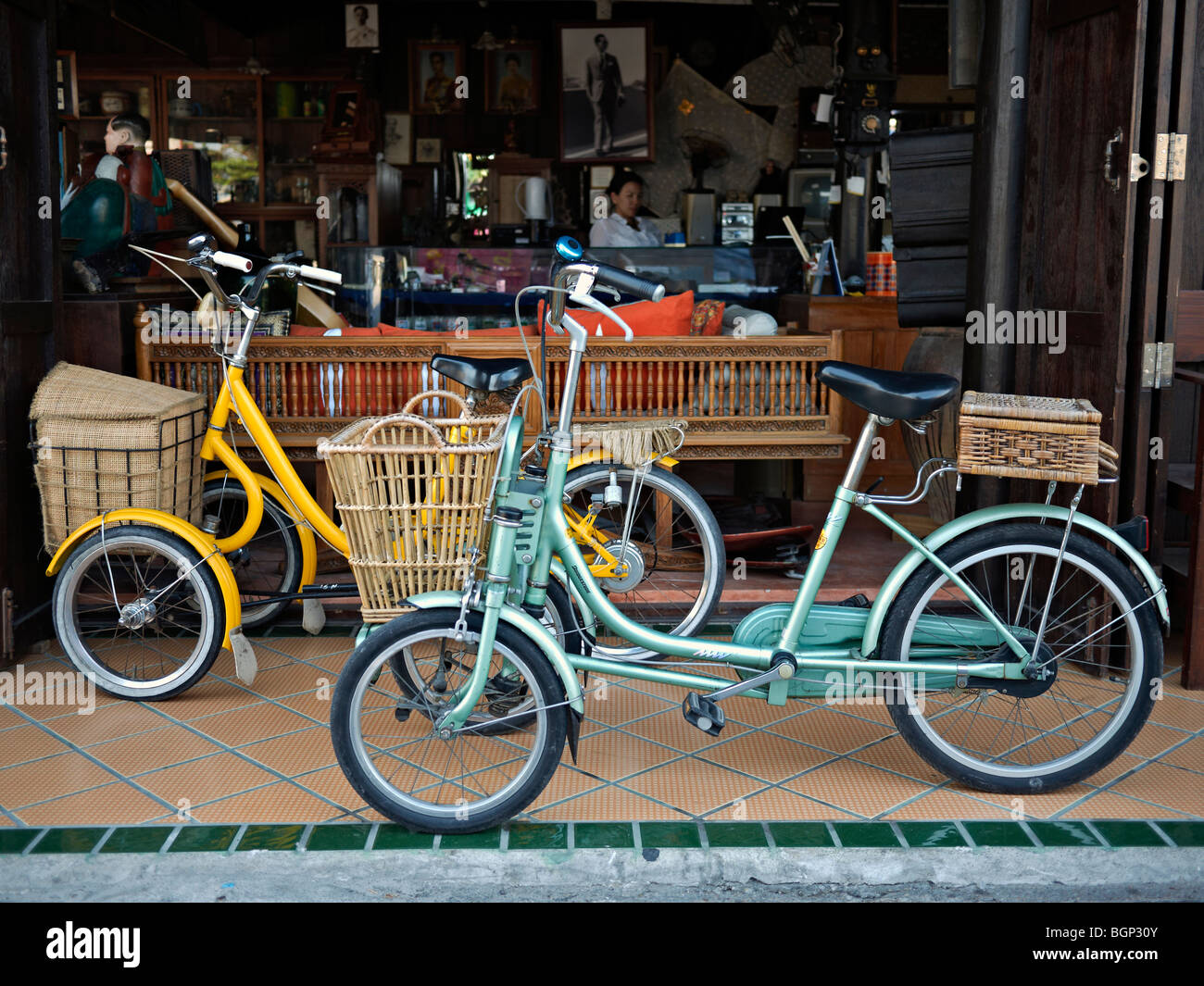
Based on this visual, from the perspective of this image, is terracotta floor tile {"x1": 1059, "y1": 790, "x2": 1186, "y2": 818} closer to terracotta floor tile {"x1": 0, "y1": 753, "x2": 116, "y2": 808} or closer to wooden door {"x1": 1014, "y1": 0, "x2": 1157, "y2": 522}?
wooden door {"x1": 1014, "y1": 0, "x2": 1157, "y2": 522}

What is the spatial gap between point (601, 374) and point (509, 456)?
84.1 inches

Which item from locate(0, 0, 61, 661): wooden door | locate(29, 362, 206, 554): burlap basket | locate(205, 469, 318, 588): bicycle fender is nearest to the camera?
locate(29, 362, 206, 554): burlap basket

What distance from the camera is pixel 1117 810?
10.6 ft

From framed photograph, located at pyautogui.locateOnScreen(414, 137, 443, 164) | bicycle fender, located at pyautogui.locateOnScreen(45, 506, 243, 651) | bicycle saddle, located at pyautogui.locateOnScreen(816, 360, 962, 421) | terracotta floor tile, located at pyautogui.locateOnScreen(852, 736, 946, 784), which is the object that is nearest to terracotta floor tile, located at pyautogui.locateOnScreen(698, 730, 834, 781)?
terracotta floor tile, located at pyautogui.locateOnScreen(852, 736, 946, 784)

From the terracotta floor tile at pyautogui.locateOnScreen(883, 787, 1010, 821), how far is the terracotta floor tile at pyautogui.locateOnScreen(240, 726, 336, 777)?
162cm

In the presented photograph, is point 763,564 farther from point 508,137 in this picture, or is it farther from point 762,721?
point 508,137

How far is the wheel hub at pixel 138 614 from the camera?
4.09m

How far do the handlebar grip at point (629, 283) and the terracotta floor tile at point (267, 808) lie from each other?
61.5 inches

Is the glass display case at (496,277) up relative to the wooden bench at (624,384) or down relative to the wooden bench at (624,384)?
up

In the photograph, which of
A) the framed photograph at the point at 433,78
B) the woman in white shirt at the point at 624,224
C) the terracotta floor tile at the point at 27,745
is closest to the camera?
the terracotta floor tile at the point at 27,745

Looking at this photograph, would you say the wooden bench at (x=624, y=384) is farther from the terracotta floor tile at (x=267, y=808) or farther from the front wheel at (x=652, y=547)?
the terracotta floor tile at (x=267, y=808)

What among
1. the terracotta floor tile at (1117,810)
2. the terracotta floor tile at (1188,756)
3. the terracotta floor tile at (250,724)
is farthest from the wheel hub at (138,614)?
the terracotta floor tile at (1188,756)

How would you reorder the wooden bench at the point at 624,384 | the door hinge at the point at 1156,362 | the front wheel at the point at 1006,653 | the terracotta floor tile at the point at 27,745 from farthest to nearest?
1. the wooden bench at the point at 624,384
2. the door hinge at the point at 1156,362
3. the terracotta floor tile at the point at 27,745
4. the front wheel at the point at 1006,653

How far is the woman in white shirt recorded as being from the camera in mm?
9406
